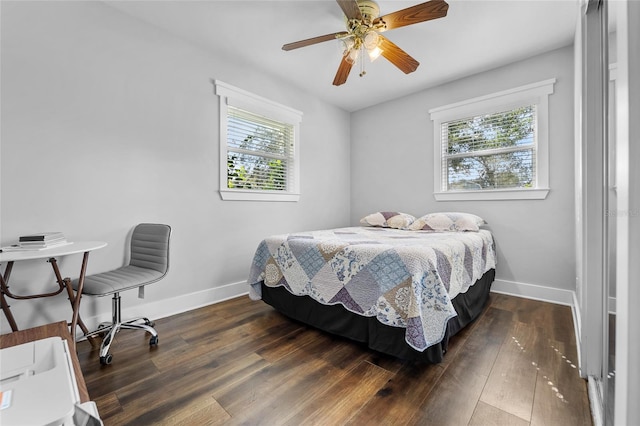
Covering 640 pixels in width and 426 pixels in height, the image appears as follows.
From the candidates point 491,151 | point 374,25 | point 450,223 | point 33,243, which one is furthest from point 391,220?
point 33,243

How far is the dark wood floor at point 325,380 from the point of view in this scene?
129 cm

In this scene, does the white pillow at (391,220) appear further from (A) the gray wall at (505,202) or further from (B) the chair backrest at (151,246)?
(B) the chair backrest at (151,246)

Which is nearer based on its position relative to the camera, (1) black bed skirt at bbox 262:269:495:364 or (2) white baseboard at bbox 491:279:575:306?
(1) black bed skirt at bbox 262:269:495:364

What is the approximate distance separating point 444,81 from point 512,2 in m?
1.26

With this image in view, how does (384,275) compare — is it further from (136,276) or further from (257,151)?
(257,151)

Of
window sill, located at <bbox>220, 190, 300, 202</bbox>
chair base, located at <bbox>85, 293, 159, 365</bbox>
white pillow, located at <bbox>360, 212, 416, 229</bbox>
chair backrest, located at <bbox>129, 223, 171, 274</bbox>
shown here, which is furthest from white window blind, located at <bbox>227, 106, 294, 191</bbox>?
chair base, located at <bbox>85, 293, 159, 365</bbox>

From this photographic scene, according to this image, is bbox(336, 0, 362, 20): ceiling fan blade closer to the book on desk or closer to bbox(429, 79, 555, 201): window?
bbox(429, 79, 555, 201): window

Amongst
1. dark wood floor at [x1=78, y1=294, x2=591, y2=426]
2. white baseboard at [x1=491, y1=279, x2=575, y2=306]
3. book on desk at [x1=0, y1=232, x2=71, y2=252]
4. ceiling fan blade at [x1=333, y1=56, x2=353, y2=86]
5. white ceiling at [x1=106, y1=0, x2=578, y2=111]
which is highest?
white ceiling at [x1=106, y1=0, x2=578, y2=111]

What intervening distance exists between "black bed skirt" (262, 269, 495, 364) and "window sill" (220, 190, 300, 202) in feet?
A: 3.38

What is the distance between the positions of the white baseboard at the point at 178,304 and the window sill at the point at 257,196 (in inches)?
37.2

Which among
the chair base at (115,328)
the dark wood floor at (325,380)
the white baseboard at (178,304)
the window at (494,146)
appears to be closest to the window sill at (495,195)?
the window at (494,146)

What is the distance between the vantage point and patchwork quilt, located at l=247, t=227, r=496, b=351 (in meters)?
1.60

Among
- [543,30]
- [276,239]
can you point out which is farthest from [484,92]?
[276,239]

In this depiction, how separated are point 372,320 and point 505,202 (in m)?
2.28
